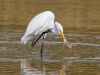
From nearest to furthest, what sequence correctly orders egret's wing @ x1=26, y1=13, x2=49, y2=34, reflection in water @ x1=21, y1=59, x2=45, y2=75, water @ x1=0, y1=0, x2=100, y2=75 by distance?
reflection in water @ x1=21, y1=59, x2=45, y2=75 < water @ x1=0, y1=0, x2=100, y2=75 < egret's wing @ x1=26, y1=13, x2=49, y2=34

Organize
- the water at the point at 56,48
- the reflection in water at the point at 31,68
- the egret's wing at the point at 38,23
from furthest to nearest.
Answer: the egret's wing at the point at 38,23 → the water at the point at 56,48 → the reflection in water at the point at 31,68

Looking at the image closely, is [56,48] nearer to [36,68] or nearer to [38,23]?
[38,23]

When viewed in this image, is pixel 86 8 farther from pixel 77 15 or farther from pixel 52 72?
pixel 52 72

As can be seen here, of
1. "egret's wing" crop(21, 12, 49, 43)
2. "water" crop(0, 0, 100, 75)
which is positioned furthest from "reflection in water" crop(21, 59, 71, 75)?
"egret's wing" crop(21, 12, 49, 43)

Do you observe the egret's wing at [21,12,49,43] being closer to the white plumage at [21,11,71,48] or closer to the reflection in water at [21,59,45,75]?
the white plumage at [21,11,71,48]

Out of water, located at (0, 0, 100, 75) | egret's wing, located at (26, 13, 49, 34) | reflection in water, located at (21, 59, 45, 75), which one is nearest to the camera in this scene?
reflection in water, located at (21, 59, 45, 75)

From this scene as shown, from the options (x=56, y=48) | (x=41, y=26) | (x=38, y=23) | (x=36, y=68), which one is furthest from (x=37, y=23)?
(x=36, y=68)

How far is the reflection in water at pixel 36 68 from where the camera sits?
11.9 meters

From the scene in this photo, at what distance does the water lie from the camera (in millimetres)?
12391

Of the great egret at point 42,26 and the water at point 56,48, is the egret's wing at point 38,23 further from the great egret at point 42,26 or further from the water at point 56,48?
the water at point 56,48

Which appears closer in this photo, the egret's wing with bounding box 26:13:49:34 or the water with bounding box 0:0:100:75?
the water with bounding box 0:0:100:75

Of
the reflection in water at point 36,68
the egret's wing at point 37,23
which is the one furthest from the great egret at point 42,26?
the reflection in water at point 36,68

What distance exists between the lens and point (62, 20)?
22.5 meters

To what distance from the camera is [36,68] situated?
12.5 meters
